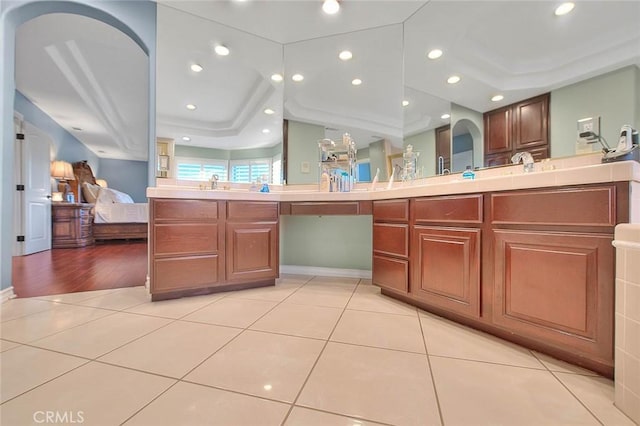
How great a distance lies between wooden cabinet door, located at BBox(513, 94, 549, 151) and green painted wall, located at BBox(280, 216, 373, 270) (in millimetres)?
1426

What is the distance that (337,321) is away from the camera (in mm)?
1662

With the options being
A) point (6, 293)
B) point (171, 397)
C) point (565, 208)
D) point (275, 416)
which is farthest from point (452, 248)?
point (6, 293)

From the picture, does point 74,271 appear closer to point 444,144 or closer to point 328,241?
point 328,241

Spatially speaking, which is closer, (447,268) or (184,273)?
(447,268)

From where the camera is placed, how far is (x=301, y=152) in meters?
2.87

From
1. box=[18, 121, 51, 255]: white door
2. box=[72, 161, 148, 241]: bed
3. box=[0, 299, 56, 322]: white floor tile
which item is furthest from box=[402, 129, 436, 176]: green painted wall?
box=[72, 161, 148, 241]: bed

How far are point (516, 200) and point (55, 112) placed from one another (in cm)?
747

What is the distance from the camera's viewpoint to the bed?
18.4 ft

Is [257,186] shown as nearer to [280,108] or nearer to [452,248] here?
[280,108]

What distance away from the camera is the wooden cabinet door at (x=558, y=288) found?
1.05 meters

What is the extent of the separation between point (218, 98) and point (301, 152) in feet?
3.41

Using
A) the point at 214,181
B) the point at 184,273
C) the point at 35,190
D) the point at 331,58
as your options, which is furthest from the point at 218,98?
the point at 35,190

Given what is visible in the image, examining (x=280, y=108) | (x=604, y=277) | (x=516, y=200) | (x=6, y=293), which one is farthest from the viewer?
(x=280, y=108)

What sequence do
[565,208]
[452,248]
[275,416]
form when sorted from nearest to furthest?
[275,416] < [565,208] < [452,248]
